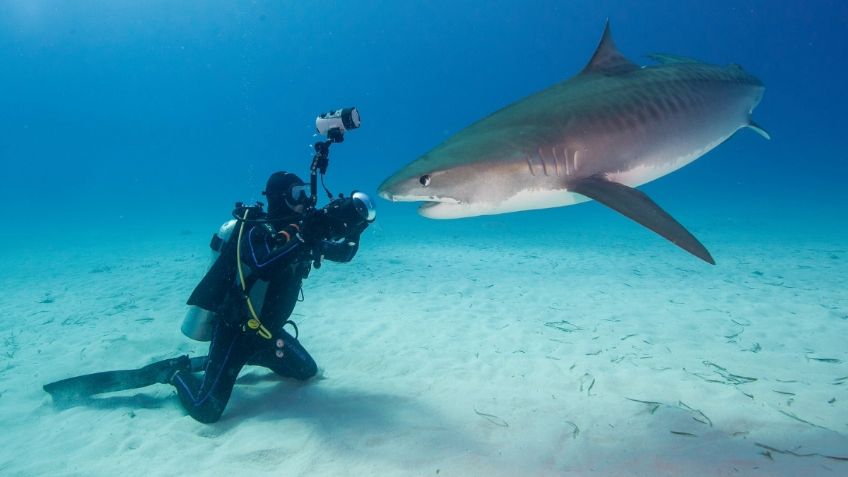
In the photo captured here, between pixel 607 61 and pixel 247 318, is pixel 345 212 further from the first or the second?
pixel 607 61

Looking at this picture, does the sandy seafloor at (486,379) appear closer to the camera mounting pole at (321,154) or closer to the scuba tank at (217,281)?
the scuba tank at (217,281)

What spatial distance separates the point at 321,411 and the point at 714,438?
317 centimetres

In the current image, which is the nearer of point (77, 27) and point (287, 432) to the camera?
point (287, 432)

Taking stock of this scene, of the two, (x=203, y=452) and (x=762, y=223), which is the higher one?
(x=762, y=223)

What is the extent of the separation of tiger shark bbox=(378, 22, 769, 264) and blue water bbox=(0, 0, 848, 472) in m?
43.6

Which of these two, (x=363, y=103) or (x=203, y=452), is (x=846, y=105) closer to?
(x=363, y=103)

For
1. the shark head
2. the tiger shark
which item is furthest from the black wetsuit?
the tiger shark

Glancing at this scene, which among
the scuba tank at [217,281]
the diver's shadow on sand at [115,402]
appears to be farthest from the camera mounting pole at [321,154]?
the diver's shadow on sand at [115,402]

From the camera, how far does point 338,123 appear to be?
3.96 metres

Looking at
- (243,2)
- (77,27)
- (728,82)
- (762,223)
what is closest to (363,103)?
(243,2)

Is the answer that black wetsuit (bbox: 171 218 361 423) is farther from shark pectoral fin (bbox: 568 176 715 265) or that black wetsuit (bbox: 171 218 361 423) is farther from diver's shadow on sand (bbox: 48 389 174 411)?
shark pectoral fin (bbox: 568 176 715 265)

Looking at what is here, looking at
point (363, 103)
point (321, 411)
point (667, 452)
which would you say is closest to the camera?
point (667, 452)

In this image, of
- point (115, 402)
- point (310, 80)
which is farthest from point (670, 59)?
point (310, 80)

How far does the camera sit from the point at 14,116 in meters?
138
